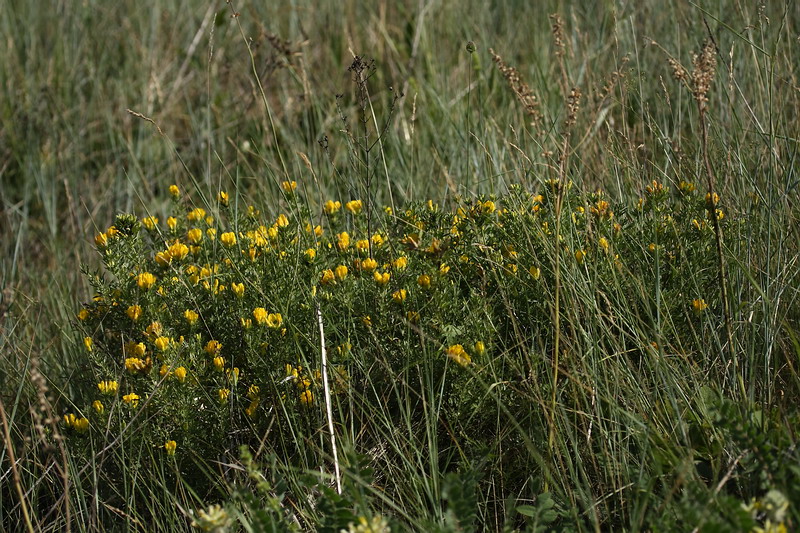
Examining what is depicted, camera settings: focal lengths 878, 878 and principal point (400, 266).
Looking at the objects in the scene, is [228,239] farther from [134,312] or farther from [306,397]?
[306,397]

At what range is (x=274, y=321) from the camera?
7.25ft

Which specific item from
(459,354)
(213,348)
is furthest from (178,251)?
(459,354)

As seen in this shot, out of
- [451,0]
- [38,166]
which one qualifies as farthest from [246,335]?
[451,0]

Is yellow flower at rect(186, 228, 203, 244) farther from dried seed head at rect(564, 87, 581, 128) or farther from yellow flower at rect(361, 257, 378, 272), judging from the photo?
dried seed head at rect(564, 87, 581, 128)

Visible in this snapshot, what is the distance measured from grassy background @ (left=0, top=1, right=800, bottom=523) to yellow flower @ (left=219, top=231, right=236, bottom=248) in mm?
242

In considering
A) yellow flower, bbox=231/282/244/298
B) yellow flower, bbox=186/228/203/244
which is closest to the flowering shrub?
yellow flower, bbox=231/282/244/298

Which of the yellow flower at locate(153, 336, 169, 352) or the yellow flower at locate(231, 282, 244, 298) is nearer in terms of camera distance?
the yellow flower at locate(153, 336, 169, 352)

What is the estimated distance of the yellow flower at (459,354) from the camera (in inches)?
76.7

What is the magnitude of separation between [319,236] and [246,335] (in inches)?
23.1

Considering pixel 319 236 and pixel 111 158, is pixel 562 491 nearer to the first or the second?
pixel 319 236

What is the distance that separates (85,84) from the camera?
15.8 feet

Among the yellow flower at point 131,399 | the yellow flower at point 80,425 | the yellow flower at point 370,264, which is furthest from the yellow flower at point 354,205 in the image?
the yellow flower at point 80,425

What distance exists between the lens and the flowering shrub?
85.7 inches

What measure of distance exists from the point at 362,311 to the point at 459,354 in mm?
356
